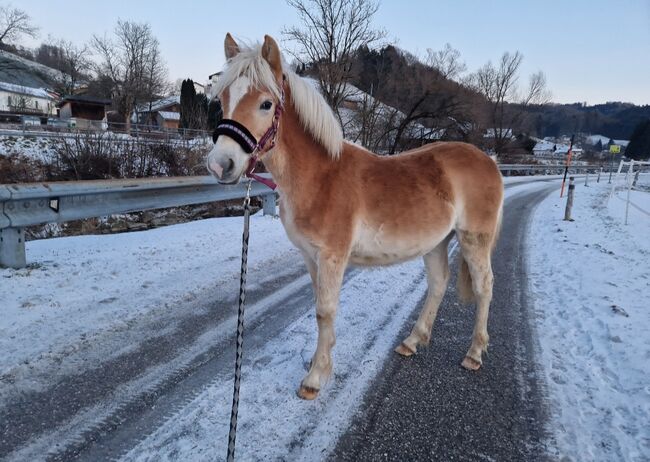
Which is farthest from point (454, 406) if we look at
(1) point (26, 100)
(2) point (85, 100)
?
(1) point (26, 100)

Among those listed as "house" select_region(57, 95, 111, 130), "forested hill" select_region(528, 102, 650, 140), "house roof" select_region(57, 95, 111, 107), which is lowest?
"house" select_region(57, 95, 111, 130)

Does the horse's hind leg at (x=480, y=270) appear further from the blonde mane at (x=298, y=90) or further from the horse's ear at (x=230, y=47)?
the horse's ear at (x=230, y=47)

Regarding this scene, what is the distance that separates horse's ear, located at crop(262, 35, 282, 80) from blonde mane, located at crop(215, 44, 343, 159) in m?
0.05

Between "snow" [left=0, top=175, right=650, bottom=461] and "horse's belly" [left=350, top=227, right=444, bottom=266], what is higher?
"horse's belly" [left=350, top=227, right=444, bottom=266]

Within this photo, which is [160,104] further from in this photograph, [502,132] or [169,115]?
[502,132]

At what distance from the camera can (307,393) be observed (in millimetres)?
2531

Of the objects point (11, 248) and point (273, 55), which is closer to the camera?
point (273, 55)

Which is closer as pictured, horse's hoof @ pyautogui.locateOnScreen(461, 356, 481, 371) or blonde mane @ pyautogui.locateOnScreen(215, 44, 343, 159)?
blonde mane @ pyautogui.locateOnScreen(215, 44, 343, 159)

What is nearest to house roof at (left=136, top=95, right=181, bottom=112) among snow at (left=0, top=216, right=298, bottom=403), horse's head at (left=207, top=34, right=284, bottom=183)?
snow at (left=0, top=216, right=298, bottom=403)

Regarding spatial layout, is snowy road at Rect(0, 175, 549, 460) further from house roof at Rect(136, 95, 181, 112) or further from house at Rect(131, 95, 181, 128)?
house roof at Rect(136, 95, 181, 112)

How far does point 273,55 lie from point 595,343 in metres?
3.70

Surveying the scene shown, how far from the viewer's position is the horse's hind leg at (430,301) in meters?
3.21

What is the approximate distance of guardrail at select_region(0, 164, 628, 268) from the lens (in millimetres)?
3889

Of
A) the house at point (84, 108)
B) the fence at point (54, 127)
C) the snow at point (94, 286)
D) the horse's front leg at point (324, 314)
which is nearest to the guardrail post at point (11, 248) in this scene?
the snow at point (94, 286)
